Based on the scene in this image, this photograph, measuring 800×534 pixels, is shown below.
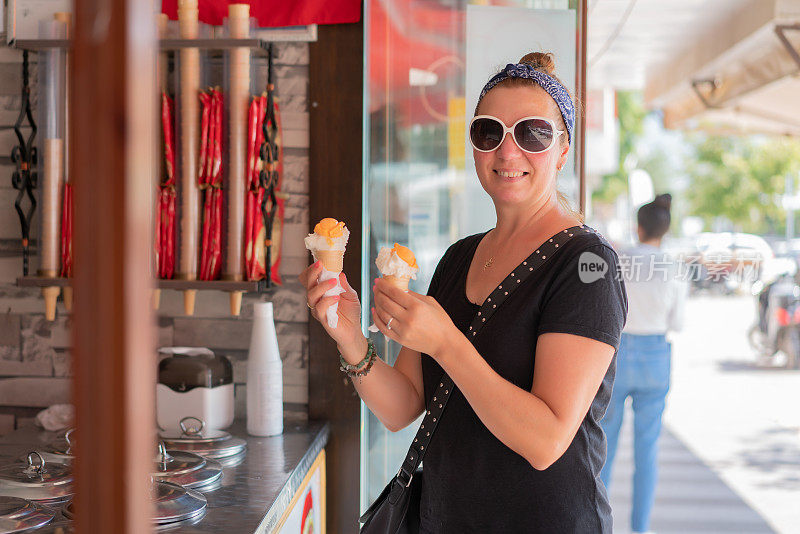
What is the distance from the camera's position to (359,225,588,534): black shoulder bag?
4.75ft

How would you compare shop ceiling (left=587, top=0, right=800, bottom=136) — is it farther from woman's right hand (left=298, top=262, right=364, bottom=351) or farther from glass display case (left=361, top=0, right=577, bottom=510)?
woman's right hand (left=298, top=262, right=364, bottom=351)

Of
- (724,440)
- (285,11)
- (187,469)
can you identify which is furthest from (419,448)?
(724,440)

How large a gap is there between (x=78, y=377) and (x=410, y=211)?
206 cm

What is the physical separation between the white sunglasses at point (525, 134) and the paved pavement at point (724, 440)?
1.56 metres

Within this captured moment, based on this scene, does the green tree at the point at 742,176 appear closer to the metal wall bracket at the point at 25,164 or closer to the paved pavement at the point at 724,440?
the paved pavement at the point at 724,440

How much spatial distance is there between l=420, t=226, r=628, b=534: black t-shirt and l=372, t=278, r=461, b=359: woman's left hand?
0.16m

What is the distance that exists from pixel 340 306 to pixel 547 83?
642mm

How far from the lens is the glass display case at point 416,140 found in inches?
99.6

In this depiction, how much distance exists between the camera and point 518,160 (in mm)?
1511

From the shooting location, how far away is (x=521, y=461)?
1.40m

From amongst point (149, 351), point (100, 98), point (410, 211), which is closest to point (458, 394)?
point (149, 351)

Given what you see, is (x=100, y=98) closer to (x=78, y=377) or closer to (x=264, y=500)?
(x=78, y=377)

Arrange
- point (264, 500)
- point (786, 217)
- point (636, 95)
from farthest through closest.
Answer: point (636, 95), point (786, 217), point (264, 500)

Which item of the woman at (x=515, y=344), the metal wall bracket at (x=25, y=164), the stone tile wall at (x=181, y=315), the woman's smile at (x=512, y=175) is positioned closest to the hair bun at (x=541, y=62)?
the woman at (x=515, y=344)
